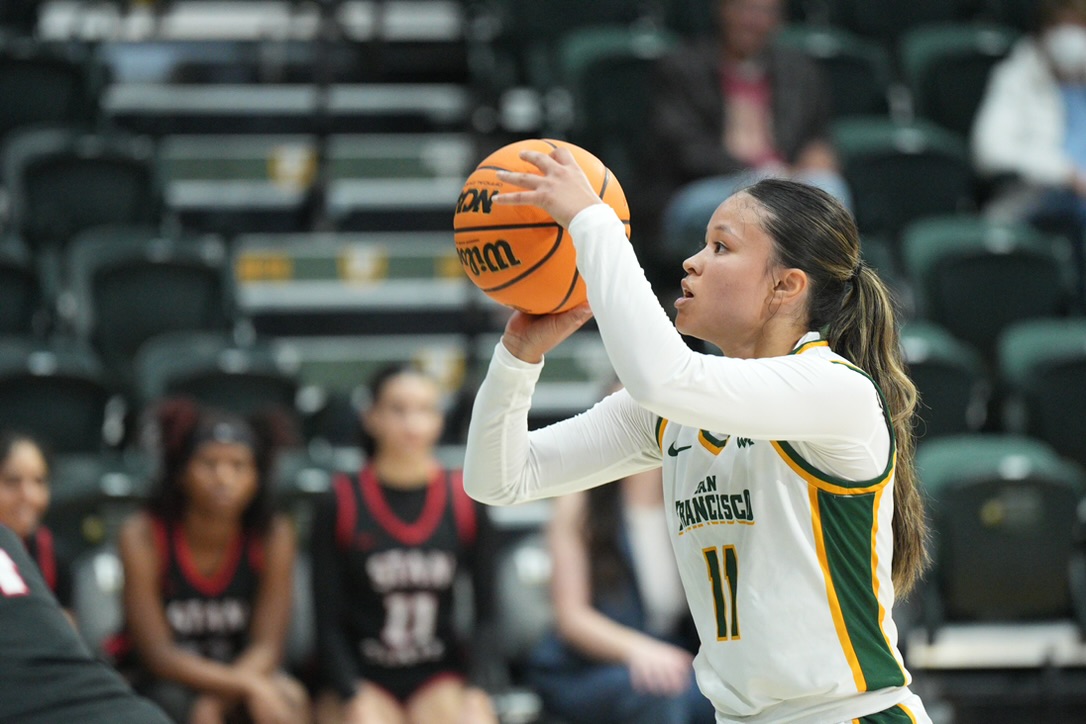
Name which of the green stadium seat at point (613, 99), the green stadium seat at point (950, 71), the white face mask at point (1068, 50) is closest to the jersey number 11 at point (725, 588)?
the green stadium seat at point (613, 99)

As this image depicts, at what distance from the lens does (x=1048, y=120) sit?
7.29 m

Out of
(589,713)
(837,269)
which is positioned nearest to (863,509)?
(837,269)

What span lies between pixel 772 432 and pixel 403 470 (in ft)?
10.0

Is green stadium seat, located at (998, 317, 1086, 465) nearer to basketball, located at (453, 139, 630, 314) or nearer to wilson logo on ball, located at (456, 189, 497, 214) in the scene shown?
basketball, located at (453, 139, 630, 314)

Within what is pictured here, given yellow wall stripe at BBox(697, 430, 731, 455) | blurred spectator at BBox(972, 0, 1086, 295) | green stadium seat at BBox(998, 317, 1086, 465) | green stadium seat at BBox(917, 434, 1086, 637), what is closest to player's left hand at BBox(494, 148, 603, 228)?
yellow wall stripe at BBox(697, 430, 731, 455)

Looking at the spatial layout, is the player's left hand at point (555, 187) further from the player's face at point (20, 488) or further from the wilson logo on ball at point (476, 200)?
the player's face at point (20, 488)

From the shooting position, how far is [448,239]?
774 centimetres

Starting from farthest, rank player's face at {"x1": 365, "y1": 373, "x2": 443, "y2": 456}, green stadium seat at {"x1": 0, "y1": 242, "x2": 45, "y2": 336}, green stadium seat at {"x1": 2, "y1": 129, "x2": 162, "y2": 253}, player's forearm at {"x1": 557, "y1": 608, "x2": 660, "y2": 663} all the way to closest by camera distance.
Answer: green stadium seat at {"x1": 2, "y1": 129, "x2": 162, "y2": 253} < green stadium seat at {"x1": 0, "y1": 242, "x2": 45, "y2": 336} < player's face at {"x1": 365, "y1": 373, "x2": 443, "y2": 456} < player's forearm at {"x1": 557, "y1": 608, "x2": 660, "y2": 663}

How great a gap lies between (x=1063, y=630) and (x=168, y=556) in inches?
128

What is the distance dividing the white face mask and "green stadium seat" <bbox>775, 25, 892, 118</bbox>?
3.71 ft

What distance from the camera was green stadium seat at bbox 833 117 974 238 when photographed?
24.1ft

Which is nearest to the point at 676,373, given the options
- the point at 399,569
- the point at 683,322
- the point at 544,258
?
the point at 683,322

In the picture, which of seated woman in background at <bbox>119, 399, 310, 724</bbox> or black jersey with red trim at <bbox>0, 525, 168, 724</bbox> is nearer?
black jersey with red trim at <bbox>0, 525, 168, 724</bbox>

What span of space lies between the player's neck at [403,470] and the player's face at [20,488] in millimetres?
1116
